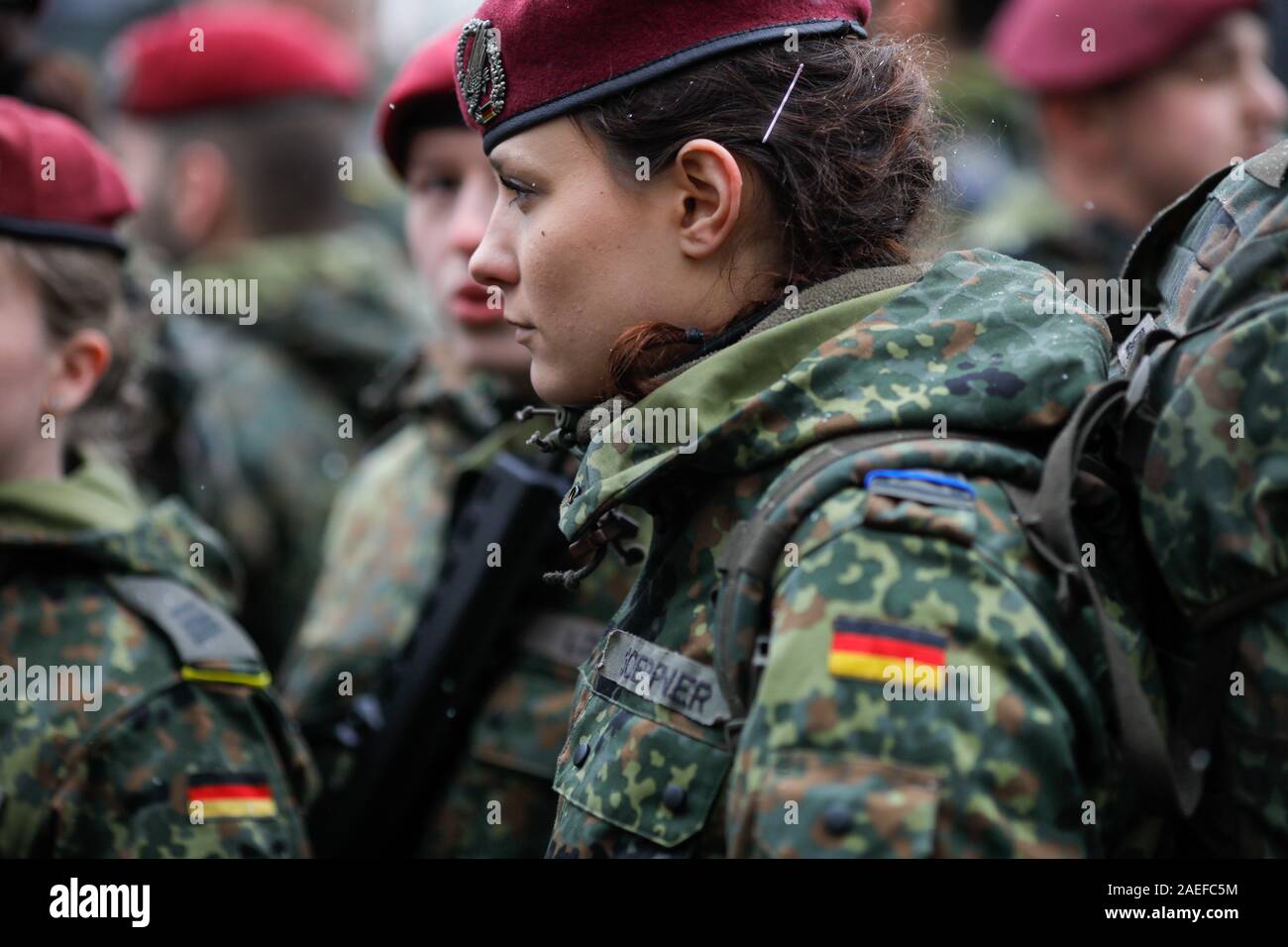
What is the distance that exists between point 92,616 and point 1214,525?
213 cm

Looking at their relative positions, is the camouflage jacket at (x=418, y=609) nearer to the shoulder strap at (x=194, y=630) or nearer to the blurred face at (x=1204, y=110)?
the shoulder strap at (x=194, y=630)

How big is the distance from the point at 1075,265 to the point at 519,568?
7.66ft

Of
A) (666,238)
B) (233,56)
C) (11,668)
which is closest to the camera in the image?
(666,238)

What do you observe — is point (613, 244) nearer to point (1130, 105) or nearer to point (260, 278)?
point (1130, 105)

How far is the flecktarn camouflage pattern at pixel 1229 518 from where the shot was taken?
177 centimetres

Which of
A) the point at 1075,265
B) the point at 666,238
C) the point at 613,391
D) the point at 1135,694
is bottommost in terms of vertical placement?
the point at 1135,694

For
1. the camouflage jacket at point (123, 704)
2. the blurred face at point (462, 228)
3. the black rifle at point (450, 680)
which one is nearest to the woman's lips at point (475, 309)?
the blurred face at point (462, 228)

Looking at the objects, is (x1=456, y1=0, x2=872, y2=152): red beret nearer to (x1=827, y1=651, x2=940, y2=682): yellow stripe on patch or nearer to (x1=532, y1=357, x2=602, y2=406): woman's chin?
(x1=532, y1=357, x2=602, y2=406): woman's chin

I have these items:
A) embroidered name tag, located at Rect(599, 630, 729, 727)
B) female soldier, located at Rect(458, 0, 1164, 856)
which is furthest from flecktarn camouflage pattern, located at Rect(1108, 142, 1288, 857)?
embroidered name tag, located at Rect(599, 630, 729, 727)

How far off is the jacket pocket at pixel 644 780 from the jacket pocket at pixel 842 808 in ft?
0.60

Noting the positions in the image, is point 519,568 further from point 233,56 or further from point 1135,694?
point 233,56

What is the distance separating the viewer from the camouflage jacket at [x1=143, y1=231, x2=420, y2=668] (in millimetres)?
5148
